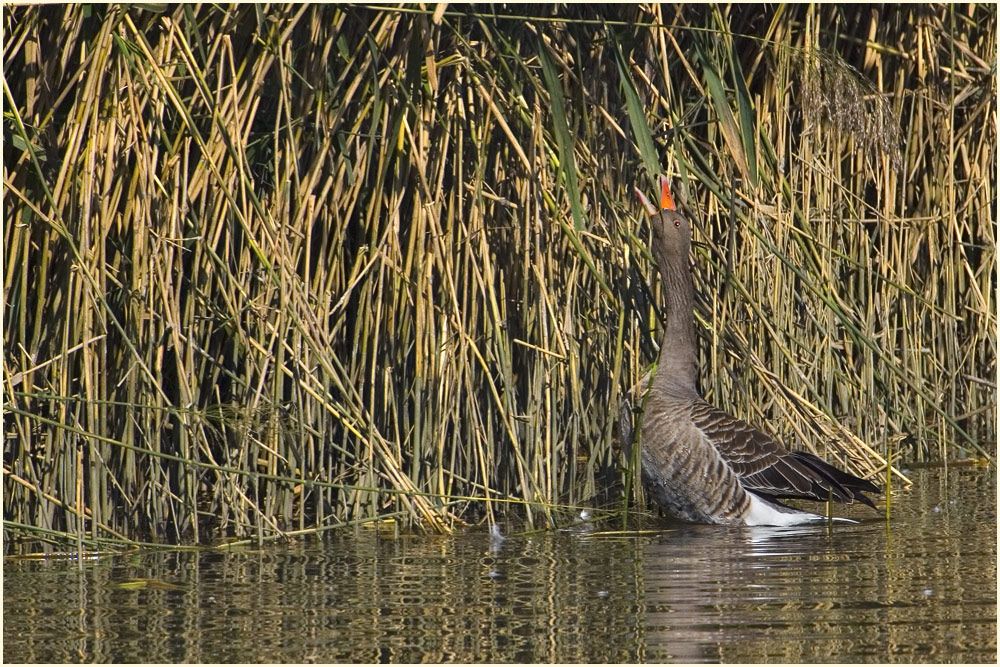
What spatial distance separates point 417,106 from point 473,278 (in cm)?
82

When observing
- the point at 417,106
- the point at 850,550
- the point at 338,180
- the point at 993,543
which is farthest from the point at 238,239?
the point at 993,543

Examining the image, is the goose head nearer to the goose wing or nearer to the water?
the goose wing

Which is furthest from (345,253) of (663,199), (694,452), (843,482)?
(843,482)

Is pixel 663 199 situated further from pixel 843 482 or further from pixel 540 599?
pixel 540 599

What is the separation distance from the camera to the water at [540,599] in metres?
4.11

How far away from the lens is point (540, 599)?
4.78 meters

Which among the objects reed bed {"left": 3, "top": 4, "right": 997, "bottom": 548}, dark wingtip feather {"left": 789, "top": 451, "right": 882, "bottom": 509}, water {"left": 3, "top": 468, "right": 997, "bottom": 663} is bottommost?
water {"left": 3, "top": 468, "right": 997, "bottom": 663}

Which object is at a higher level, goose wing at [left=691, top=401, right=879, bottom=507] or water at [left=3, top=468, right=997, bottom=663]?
goose wing at [left=691, top=401, right=879, bottom=507]

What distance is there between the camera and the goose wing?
658 centimetres

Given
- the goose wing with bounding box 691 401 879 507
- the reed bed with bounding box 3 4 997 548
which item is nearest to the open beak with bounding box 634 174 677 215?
the reed bed with bounding box 3 4 997 548

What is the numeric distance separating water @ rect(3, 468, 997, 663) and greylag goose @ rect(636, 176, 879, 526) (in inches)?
15.9

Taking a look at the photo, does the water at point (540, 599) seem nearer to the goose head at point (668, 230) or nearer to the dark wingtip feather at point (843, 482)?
the dark wingtip feather at point (843, 482)

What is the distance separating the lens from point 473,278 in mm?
6176

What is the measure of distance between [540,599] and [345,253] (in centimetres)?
230
